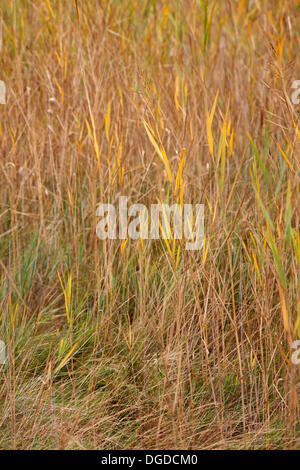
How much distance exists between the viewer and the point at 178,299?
1390 mm

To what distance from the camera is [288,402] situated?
1331 millimetres

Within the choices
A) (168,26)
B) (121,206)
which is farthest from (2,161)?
(168,26)

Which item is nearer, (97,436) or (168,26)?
(97,436)

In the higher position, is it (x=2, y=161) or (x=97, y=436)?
(x=2, y=161)

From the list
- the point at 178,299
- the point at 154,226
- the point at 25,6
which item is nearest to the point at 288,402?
the point at 178,299

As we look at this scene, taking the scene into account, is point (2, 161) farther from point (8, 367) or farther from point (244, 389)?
point (244, 389)

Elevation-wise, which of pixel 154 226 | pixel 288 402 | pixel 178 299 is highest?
pixel 154 226

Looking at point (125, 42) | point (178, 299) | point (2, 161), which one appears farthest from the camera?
point (125, 42)

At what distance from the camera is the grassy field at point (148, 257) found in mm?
1329

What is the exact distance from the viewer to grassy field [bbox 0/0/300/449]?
4.36 ft

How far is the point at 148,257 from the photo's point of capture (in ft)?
5.24

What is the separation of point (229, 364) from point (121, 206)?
0.51m
